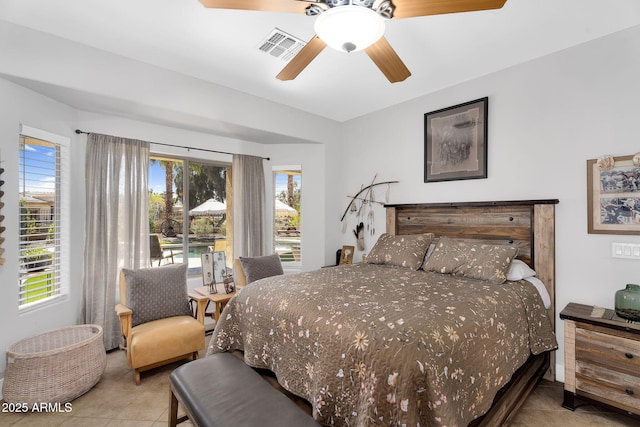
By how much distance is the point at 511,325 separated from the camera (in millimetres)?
1935

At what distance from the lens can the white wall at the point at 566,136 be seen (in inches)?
90.6

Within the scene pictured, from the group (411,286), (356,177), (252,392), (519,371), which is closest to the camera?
(252,392)

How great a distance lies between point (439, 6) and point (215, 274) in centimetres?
303

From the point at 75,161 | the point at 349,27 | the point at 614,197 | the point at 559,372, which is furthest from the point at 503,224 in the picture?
the point at 75,161

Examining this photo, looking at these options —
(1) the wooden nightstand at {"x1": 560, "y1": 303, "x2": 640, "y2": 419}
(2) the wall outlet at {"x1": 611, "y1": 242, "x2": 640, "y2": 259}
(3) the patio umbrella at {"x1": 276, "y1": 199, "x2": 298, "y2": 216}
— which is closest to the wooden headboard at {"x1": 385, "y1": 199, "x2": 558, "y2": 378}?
(2) the wall outlet at {"x1": 611, "y1": 242, "x2": 640, "y2": 259}

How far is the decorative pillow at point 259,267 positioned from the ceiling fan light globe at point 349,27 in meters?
2.45

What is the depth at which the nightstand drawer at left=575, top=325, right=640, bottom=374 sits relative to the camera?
188cm

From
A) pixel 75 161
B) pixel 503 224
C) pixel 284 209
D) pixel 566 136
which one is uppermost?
pixel 566 136

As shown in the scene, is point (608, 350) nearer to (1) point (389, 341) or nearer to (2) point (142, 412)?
(1) point (389, 341)

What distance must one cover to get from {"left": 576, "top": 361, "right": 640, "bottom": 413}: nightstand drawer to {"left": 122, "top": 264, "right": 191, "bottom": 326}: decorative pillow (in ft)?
10.9

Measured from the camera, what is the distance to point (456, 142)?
127 inches

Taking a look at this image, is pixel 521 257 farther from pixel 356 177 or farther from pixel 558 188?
pixel 356 177

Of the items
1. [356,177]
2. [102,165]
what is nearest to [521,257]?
[356,177]

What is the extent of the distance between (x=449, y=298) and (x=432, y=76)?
2294 mm
